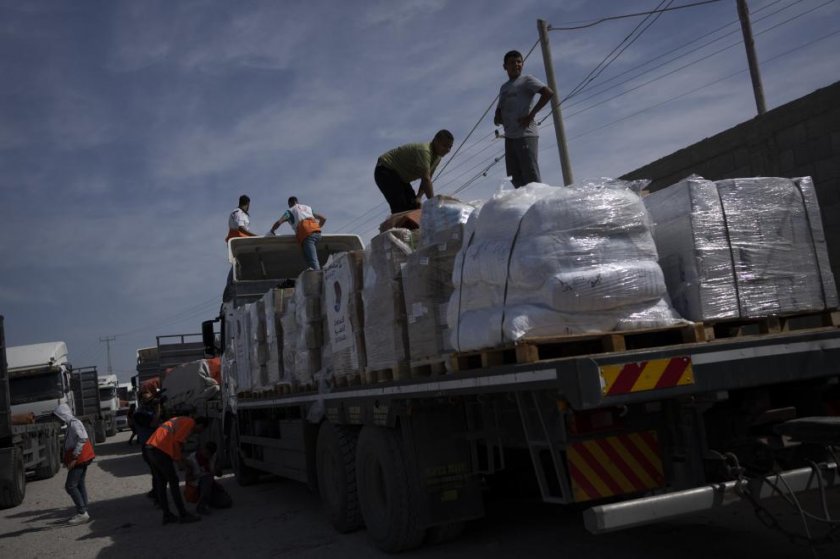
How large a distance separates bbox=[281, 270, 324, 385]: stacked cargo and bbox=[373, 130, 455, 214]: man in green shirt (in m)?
1.48

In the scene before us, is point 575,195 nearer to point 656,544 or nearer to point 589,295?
point 589,295

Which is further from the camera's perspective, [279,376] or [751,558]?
[279,376]

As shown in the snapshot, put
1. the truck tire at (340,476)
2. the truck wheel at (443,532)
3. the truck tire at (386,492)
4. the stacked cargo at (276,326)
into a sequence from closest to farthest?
1. the truck tire at (386,492)
2. the truck wheel at (443,532)
3. the truck tire at (340,476)
4. the stacked cargo at (276,326)

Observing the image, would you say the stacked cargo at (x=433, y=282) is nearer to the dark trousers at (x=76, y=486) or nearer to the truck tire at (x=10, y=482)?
the dark trousers at (x=76, y=486)

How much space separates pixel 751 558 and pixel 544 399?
1.93 meters

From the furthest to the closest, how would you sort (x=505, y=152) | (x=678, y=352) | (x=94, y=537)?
(x=94, y=537) < (x=505, y=152) < (x=678, y=352)

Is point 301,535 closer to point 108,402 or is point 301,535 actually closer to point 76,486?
point 76,486

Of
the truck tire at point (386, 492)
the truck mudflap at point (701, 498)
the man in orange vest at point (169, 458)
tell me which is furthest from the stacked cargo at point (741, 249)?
the man in orange vest at point (169, 458)

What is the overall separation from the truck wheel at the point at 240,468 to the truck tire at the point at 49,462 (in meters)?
6.61

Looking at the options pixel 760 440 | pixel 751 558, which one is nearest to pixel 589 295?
pixel 760 440

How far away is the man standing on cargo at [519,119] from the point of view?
23.6 ft

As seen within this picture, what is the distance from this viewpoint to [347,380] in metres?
6.40

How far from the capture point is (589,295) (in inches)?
155

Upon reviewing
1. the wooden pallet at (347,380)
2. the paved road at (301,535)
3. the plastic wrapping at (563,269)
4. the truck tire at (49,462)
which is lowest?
the paved road at (301,535)
